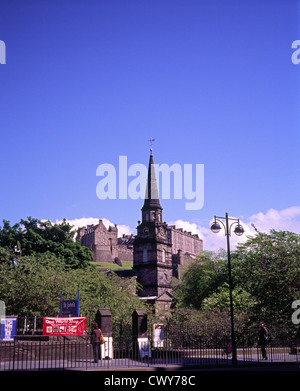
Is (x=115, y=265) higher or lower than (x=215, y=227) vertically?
higher

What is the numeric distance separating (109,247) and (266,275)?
14230cm

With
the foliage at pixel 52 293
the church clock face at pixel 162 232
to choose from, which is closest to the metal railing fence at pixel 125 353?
the foliage at pixel 52 293

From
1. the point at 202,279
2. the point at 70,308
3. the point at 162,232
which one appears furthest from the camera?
the point at 162,232

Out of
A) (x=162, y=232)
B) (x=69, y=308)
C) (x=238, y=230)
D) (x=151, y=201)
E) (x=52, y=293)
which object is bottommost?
(x=69, y=308)

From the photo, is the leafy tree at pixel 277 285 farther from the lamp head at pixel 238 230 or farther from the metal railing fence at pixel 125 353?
the lamp head at pixel 238 230

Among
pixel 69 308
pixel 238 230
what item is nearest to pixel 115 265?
pixel 69 308

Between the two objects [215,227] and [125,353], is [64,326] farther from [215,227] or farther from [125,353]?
[215,227]

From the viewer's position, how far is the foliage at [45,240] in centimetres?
5434

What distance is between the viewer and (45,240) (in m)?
54.8

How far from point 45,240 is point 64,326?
100.0 ft

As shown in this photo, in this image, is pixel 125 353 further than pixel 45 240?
No

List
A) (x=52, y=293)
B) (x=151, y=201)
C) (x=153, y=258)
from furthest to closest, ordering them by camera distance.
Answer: (x=151, y=201) → (x=153, y=258) → (x=52, y=293)

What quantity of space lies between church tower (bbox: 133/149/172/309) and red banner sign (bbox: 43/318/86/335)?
5154cm
